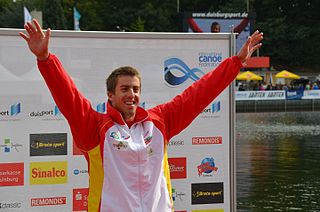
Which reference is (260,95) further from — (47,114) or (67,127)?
(47,114)

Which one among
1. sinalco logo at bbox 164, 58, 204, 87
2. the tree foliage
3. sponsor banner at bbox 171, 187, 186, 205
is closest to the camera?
sinalco logo at bbox 164, 58, 204, 87

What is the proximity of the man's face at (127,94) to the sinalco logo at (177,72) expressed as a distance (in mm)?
2462

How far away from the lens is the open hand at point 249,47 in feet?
15.1

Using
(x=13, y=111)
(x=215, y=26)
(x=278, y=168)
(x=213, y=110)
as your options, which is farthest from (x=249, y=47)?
(x=215, y=26)

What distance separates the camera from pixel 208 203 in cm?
693

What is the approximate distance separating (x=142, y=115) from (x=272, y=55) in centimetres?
6843

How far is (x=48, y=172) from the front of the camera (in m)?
6.38

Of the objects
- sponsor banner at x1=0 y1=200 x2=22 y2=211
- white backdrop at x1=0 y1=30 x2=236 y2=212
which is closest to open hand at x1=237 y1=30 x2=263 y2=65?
white backdrop at x1=0 y1=30 x2=236 y2=212

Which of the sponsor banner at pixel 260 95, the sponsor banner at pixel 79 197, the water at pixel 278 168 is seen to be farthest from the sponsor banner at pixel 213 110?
the sponsor banner at pixel 260 95

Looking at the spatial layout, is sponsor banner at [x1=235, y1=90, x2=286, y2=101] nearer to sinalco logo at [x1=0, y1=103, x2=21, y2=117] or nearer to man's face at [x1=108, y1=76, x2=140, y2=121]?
sinalco logo at [x1=0, y1=103, x2=21, y2=117]

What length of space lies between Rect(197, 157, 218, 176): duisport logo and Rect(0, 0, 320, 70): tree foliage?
199 ft

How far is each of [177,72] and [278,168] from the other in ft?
34.5

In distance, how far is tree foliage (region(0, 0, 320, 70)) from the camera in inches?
2795

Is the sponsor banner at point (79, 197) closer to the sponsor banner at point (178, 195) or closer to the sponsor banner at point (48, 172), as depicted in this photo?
the sponsor banner at point (48, 172)
